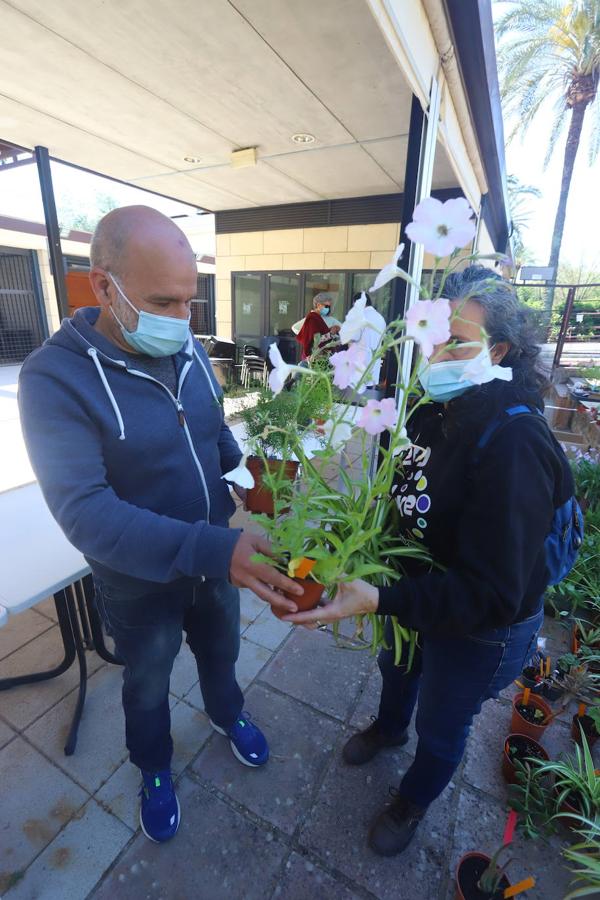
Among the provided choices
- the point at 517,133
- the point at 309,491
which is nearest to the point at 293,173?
the point at 309,491

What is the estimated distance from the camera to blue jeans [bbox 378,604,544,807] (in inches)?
43.5

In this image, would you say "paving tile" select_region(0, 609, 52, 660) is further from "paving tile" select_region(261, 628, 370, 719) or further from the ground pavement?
"paving tile" select_region(261, 628, 370, 719)

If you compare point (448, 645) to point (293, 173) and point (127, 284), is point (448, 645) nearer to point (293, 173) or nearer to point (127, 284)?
point (127, 284)

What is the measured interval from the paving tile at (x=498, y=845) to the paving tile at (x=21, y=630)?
210 cm

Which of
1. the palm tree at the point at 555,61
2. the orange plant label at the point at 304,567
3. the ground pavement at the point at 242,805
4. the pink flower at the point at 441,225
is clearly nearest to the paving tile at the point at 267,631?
the ground pavement at the point at 242,805

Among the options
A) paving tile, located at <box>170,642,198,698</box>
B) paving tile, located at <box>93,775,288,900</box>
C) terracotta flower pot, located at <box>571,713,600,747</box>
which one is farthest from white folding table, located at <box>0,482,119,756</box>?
terracotta flower pot, located at <box>571,713,600,747</box>

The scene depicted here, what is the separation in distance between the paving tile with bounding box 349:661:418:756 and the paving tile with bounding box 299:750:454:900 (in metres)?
0.10

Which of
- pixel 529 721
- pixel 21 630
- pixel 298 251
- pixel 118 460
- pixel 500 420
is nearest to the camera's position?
pixel 500 420

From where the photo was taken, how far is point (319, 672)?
205 centimetres

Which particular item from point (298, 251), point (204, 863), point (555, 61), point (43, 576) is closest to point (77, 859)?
point (204, 863)

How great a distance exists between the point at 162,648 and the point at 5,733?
3.47ft

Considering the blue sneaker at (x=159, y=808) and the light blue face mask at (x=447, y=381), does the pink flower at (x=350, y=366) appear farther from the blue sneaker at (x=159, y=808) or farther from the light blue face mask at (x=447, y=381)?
the blue sneaker at (x=159, y=808)

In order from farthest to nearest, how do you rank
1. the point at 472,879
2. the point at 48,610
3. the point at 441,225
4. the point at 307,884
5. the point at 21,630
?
1. the point at 48,610
2. the point at 21,630
3. the point at 307,884
4. the point at 472,879
5. the point at 441,225

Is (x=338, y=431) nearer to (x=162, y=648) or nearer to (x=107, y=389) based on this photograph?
(x=107, y=389)
